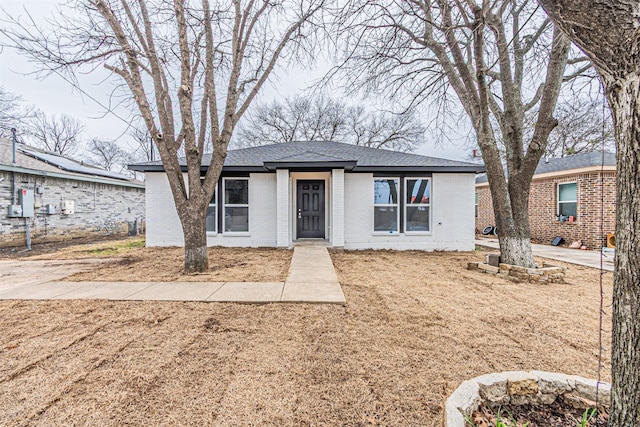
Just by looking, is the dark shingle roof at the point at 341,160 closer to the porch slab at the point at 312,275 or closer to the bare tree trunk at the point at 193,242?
the bare tree trunk at the point at 193,242

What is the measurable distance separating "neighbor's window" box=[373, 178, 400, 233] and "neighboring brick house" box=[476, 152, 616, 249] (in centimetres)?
609

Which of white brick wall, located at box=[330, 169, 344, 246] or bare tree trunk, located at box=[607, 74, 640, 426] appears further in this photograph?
white brick wall, located at box=[330, 169, 344, 246]

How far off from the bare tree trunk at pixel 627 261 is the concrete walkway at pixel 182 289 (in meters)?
2.90

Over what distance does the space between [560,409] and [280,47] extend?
7.29 metres

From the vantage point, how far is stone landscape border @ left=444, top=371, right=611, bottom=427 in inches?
64.5

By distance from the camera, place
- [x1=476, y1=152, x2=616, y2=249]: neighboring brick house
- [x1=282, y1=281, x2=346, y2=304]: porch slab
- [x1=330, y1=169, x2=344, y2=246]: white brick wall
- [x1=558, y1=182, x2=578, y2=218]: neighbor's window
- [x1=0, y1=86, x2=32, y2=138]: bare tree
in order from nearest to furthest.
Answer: [x1=282, y1=281, x2=346, y2=304]: porch slab → [x1=330, y1=169, x2=344, y2=246]: white brick wall → [x1=476, y1=152, x2=616, y2=249]: neighboring brick house → [x1=558, y1=182, x2=578, y2=218]: neighbor's window → [x1=0, y1=86, x2=32, y2=138]: bare tree

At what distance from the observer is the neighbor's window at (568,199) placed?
10375 mm

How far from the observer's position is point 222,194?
30.6 ft

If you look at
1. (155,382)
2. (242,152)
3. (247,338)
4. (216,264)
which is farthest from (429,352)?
(242,152)

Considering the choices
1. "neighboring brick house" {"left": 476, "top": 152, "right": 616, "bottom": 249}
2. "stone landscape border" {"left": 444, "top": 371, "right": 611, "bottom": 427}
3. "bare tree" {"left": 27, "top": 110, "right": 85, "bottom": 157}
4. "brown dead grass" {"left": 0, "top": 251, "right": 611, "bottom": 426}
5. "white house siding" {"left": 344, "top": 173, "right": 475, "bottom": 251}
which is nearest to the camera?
"stone landscape border" {"left": 444, "top": 371, "right": 611, "bottom": 427}

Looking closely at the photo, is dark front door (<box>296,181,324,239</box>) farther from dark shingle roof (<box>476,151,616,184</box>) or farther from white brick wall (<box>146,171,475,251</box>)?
dark shingle roof (<box>476,151,616,184</box>)

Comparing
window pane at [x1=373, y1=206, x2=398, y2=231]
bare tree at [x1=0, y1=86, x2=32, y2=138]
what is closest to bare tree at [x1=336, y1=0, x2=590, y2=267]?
window pane at [x1=373, y1=206, x2=398, y2=231]

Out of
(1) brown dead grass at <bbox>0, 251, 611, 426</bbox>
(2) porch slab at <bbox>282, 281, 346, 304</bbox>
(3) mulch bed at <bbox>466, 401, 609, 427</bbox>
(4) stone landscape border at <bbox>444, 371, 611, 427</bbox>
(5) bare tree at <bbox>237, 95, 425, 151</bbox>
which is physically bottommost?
(1) brown dead grass at <bbox>0, 251, 611, 426</bbox>

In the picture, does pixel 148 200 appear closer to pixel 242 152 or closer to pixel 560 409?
pixel 242 152
